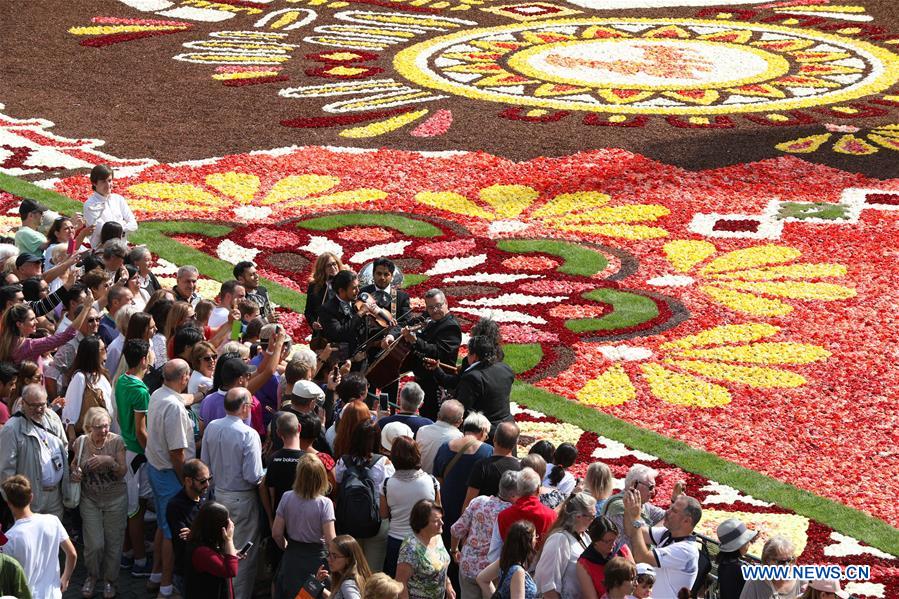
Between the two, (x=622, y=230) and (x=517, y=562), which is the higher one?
(x=517, y=562)

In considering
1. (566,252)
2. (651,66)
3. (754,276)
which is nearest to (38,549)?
(566,252)

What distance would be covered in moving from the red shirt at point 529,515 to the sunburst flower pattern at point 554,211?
1278cm

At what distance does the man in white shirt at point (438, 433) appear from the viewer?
11883mm

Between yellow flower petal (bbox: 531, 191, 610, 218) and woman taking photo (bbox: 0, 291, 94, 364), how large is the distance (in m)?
11.6

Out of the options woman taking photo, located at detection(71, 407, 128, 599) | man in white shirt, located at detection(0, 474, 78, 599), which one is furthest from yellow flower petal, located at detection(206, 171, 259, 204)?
man in white shirt, located at detection(0, 474, 78, 599)

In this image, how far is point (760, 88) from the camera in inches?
1243

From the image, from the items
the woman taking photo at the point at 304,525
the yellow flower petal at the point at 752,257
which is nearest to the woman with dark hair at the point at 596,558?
the woman taking photo at the point at 304,525

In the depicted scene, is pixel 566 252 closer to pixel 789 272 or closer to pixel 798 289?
pixel 789 272

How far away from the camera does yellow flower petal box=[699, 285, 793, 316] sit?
19.6 metres

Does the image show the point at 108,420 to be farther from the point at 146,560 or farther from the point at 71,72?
the point at 71,72

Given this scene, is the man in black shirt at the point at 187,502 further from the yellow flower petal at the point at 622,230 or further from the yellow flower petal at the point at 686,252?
the yellow flower petal at the point at 622,230

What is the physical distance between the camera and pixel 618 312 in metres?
19.6

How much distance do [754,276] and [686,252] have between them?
1.40 m

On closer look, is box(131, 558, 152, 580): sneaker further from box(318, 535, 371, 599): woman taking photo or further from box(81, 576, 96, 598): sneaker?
box(318, 535, 371, 599): woman taking photo
